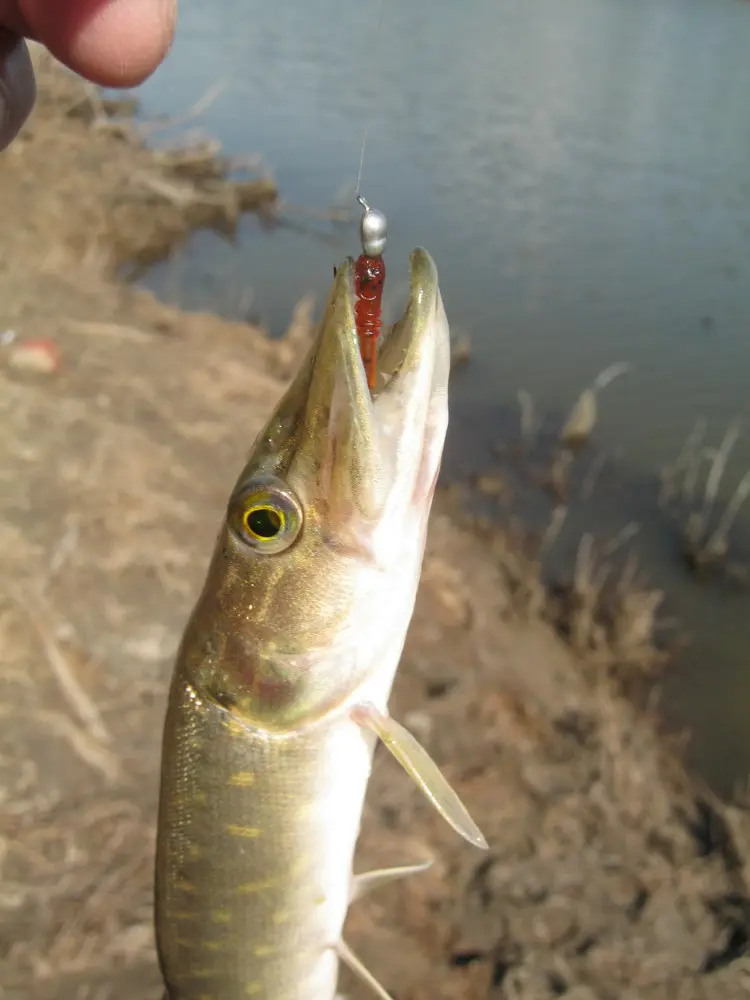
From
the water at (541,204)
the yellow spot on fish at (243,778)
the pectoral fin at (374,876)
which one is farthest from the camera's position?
the water at (541,204)

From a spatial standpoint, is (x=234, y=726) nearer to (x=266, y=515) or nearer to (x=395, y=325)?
(x=266, y=515)

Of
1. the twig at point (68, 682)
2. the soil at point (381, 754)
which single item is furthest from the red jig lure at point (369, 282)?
the twig at point (68, 682)

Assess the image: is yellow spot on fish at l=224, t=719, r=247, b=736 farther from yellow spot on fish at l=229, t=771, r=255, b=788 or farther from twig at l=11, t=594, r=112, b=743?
twig at l=11, t=594, r=112, b=743

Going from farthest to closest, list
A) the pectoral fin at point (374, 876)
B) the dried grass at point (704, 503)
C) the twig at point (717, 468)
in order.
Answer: the twig at point (717, 468), the dried grass at point (704, 503), the pectoral fin at point (374, 876)

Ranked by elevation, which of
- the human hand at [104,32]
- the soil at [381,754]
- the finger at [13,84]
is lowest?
the soil at [381,754]

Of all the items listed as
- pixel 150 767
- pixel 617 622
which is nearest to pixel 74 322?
pixel 150 767

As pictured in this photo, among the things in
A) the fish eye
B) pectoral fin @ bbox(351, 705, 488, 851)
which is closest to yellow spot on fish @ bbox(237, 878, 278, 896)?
pectoral fin @ bbox(351, 705, 488, 851)

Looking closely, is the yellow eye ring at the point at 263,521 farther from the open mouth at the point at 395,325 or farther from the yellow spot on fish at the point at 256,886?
the yellow spot on fish at the point at 256,886
